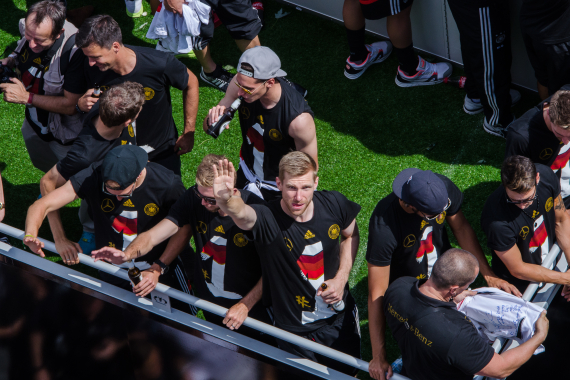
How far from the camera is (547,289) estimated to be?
3227 millimetres

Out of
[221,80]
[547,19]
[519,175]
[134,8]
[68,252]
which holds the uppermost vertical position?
[547,19]

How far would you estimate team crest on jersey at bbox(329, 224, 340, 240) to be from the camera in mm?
3147

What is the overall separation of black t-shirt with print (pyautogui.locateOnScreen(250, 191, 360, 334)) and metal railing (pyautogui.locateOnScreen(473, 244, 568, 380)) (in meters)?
0.92

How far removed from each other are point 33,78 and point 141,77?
1.01 meters

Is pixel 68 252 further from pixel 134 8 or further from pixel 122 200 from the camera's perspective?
pixel 134 8

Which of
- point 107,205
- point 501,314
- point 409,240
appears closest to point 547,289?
point 501,314

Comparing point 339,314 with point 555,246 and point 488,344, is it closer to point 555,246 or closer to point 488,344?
point 488,344

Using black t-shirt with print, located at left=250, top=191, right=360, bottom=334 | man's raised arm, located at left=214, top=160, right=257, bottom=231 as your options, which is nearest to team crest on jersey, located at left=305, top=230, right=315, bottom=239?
black t-shirt with print, located at left=250, top=191, right=360, bottom=334

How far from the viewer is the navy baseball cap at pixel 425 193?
2949mm

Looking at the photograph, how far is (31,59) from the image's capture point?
172 inches

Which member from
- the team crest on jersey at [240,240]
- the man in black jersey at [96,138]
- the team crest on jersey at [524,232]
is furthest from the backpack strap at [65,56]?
the team crest on jersey at [524,232]

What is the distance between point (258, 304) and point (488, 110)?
2759 millimetres

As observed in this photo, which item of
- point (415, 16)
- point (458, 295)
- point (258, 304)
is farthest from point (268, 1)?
point (458, 295)

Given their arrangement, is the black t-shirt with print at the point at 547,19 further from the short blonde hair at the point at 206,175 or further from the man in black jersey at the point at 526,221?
the short blonde hair at the point at 206,175
